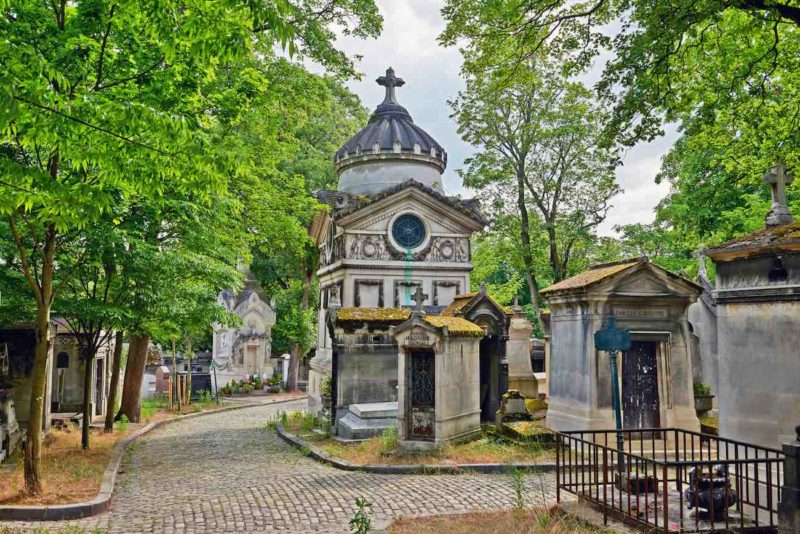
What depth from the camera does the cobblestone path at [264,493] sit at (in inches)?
324

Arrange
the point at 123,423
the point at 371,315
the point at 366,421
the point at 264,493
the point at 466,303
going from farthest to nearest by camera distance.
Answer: the point at 123,423 → the point at 371,315 → the point at 466,303 → the point at 366,421 → the point at 264,493

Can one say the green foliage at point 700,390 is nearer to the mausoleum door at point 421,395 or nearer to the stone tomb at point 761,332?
the mausoleum door at point 421,395

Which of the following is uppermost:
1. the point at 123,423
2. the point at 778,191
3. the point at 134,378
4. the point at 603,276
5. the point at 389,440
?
the point at 778,191

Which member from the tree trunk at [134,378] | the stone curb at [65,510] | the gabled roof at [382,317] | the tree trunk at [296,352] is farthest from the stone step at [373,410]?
the tree trunk at [296,352]

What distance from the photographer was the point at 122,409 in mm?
19938

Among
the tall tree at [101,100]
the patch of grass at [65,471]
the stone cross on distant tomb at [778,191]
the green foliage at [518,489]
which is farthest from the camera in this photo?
the patch of grass at [65,471]

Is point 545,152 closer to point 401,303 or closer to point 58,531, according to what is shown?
point 401,303

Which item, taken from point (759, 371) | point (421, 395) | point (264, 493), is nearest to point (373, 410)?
point (421, 395)

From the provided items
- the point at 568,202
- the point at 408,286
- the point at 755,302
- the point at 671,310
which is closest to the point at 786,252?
the point at 755,302

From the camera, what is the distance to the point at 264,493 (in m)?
10.0

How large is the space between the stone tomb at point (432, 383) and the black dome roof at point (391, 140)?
10218mm

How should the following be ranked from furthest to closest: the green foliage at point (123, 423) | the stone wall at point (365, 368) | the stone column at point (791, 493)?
the green foliage at point (123, 423) → the stone wall at point (365, 368) → the stone column at point (791, 493)

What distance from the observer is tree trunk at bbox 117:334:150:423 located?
19484mm

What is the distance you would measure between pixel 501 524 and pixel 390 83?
2028 cm
